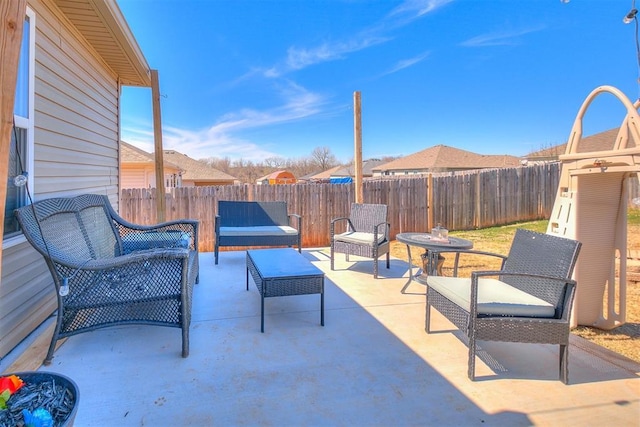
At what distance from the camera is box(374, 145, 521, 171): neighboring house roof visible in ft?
72.1

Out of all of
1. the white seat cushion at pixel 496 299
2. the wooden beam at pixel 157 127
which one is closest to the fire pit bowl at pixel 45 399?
the white seat cushion at pixel 496 299

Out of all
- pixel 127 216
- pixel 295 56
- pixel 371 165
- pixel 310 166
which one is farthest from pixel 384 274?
pixel 310 166

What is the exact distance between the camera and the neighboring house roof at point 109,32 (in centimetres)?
311

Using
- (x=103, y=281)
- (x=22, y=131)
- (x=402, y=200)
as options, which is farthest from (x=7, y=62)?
(x=402, y=200)

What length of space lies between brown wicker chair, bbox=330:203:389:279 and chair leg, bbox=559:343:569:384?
2.45 meters

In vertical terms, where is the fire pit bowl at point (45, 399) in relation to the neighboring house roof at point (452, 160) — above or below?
below

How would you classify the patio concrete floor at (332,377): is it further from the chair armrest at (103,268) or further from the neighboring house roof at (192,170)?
the neighboring house roof at (192,170)

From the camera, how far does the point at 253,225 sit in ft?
19.2

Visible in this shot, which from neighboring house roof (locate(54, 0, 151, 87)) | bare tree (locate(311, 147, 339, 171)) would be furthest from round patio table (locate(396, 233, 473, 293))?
bare tree (locate(311, 147, 339, 171))

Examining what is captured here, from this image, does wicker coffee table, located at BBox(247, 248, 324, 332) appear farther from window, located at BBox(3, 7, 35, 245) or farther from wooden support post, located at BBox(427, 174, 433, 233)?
wooden support post, located at BBox(427, 174, 433, 233)

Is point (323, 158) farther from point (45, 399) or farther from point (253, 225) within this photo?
point (45, 399)

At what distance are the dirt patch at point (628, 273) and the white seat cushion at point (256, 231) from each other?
215 centimetres

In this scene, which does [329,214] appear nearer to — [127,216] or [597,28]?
[127,216]

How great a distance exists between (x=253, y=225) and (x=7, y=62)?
189 inches
